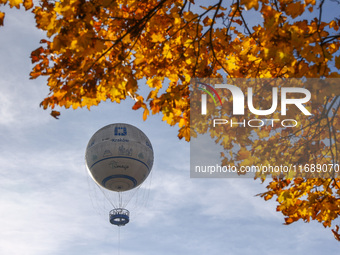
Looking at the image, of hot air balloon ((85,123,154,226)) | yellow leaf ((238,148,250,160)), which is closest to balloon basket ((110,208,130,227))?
hot air balloon ((85,123,154,226))

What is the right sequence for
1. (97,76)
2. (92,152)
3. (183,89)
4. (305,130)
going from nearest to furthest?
1. (97,76)
2. (183,89)
3. (305,130)
4. (92,152)

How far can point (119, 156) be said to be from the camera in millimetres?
40406

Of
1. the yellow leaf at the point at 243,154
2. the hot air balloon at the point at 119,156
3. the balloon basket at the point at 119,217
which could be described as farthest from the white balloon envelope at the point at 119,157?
the yellow leaf at the point at 243,154

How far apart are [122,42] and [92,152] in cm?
3490

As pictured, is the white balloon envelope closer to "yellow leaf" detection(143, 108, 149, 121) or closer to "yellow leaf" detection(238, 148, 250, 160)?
"yellow leaf" detection(238, 148, 250, 160)

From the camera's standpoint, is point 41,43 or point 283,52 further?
point 41,43

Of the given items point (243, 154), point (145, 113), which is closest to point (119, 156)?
point (243, 154)

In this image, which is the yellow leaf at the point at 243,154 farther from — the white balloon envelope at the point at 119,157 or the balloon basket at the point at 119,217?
the balloon basket at the point at 119,217

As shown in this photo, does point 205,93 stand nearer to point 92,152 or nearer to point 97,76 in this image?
point 97,76

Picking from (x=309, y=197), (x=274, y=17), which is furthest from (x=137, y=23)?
(x=309, y=197)

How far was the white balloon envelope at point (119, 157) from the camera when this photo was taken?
4059 cm

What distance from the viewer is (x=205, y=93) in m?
9.36

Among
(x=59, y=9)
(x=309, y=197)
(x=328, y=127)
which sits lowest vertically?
(x=309, y=197)

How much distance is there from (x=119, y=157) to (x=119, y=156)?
0.09 m
